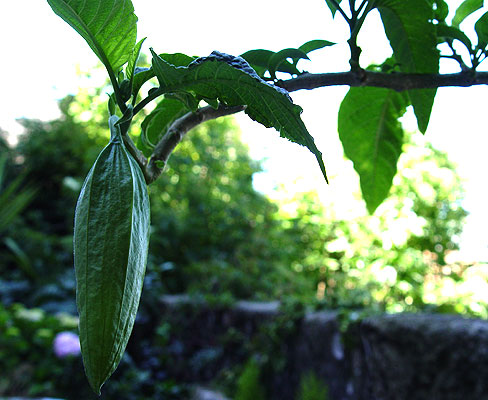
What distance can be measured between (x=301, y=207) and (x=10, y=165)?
12.9 feet

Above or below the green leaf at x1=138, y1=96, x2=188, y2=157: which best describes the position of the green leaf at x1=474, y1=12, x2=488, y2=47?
above

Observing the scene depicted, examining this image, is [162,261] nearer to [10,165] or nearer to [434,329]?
A: [10,165]

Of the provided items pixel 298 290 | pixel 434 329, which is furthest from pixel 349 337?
pixel 298 290

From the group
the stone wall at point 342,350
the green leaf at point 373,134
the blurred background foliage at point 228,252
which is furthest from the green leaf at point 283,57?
the blurred background foliage at point 228,252

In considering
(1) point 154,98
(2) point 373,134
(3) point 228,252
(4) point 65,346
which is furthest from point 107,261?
(3) point 228,252

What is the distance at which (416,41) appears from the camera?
372 millimetres

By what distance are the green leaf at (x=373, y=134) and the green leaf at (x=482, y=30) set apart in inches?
3.9

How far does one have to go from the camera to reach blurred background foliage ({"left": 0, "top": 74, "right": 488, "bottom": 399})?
2873 mm

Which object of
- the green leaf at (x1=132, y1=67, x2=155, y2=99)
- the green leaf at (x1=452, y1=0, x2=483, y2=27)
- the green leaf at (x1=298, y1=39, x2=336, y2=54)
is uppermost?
the green leaf at (x1=452, y1=0, x2=483, y2=27)

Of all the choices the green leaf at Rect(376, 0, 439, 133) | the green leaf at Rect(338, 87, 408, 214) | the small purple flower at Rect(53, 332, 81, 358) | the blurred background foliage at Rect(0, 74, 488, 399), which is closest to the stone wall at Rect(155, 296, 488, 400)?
the blurred background foliage at Rect(0, 74, 488, 399)

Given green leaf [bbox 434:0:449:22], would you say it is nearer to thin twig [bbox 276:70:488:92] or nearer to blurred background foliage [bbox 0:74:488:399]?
thin twig [bbox 276:70:488:92]

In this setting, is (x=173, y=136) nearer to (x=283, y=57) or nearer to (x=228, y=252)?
(x=283, y=57)

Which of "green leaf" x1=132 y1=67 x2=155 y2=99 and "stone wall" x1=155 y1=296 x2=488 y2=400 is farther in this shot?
"stone wall" x1=155 y1=296 x2=488 y2=400

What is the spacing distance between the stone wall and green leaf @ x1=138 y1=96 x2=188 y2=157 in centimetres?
128
